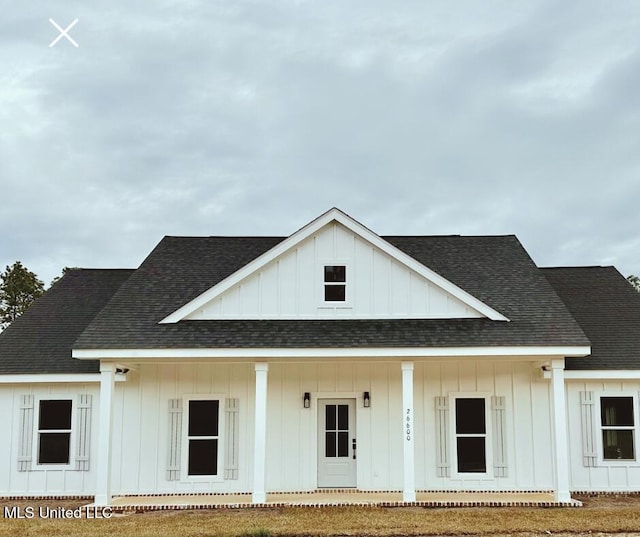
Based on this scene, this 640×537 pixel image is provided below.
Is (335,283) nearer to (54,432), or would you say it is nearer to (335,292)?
(335,292)

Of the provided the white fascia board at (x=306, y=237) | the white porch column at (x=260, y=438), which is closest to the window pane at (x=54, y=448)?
the white fascia board at (x=306, y=237)

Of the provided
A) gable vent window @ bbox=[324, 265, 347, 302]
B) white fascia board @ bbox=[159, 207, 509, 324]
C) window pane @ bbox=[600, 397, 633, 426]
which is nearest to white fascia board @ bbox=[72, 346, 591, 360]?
white fascia board @ bbox=[159, 207, 509, 324]

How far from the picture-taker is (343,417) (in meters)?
15.5

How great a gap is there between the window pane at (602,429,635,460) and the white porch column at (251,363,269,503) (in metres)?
7.53

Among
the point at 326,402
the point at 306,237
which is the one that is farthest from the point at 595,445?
the point at 306,237

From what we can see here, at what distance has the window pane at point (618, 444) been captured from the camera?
15.2 metres

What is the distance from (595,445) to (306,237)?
7749mm

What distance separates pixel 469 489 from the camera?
49.1 feet

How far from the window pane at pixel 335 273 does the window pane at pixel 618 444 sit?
22.0ft

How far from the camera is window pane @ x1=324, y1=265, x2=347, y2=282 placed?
15141 mm

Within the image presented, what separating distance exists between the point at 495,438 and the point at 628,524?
4325mm

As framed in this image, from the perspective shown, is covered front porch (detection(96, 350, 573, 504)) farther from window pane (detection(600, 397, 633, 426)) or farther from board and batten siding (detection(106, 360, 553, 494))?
window pane (detection(600, 397, 633, 426))

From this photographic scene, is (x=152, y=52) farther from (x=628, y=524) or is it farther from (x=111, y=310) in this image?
(x=628, y=524)

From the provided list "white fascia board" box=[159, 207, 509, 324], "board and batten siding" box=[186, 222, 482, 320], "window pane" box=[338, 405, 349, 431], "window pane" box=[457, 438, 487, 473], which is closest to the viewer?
"white fascia board" box=[159, 207, 509, 324]
